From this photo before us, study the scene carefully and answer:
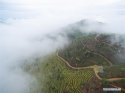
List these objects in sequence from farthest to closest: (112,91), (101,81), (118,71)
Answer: (118,71) → (101,81) → (112,91)

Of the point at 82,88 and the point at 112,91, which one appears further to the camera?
the point at 82,88

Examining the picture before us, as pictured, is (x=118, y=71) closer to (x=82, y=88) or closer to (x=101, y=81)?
(x=101, y=81)

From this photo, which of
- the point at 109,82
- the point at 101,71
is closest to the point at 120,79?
the point at 109,82

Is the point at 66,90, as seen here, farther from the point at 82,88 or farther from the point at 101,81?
the point at 101,81

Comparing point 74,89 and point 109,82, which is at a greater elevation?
point 109,82

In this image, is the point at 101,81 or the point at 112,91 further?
the point at 101,81

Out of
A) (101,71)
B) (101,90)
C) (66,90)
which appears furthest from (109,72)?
(66,90)

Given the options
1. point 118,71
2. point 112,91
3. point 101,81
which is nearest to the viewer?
point 112,91
